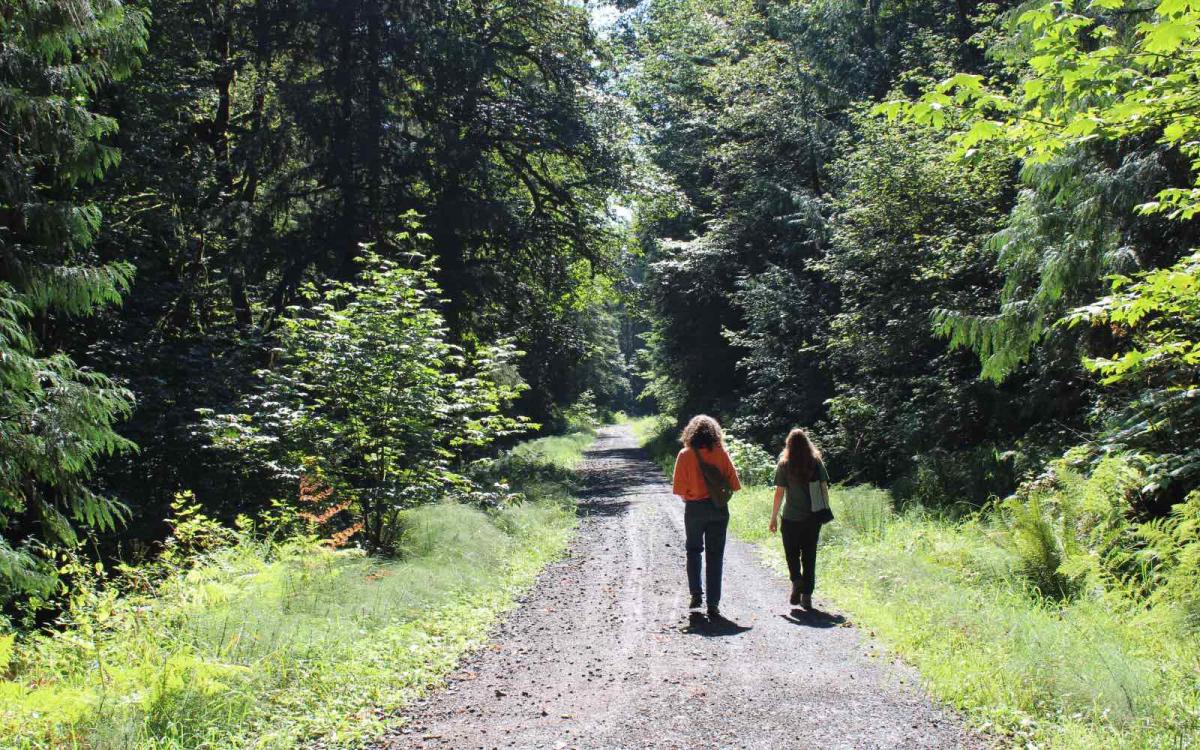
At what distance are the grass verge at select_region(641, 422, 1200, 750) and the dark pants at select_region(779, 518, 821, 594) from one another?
1.73ft

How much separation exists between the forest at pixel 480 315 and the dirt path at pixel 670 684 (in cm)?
43

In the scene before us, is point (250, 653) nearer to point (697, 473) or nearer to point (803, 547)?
point (697, 473)

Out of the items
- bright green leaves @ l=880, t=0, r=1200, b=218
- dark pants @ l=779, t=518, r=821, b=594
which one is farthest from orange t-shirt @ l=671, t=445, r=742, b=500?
bright green leaves @ l=880, t=0, r=1200, b=218

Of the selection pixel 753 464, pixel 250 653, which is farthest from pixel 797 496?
pixel 753 464

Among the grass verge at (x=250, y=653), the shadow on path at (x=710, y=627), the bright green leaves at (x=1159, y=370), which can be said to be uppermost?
the bright green leaves at (x=1159, y=370)

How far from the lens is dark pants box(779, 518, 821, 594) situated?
336 inches

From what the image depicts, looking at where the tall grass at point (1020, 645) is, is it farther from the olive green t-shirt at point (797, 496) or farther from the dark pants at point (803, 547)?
the olive green t-shirt at point (797, 496)

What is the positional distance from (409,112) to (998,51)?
13.6m

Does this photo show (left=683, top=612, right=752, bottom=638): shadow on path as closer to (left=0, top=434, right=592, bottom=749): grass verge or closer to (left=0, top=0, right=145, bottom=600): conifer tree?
(left=0, top=434, right=592, bottom=749): grass verge

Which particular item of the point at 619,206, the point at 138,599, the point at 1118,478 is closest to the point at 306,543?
the point at 138,599

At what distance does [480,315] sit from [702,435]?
13.6 meters

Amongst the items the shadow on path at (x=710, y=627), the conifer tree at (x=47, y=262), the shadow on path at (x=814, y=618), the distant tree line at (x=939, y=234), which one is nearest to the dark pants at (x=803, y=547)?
the shadow on path at (x=814, y=618)

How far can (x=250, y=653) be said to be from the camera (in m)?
5.93

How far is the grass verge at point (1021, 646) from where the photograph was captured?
185 inches
